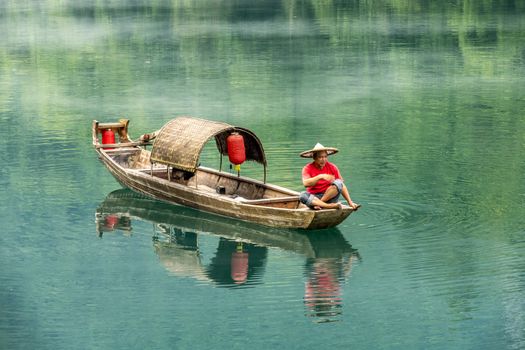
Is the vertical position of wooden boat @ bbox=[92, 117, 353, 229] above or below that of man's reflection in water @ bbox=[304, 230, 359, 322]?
above

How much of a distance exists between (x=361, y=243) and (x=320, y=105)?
11.5 meters

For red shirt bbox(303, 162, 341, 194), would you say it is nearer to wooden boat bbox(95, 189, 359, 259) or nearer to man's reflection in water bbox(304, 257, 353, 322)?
wooden boat bbox(95, 189, 359, 259)

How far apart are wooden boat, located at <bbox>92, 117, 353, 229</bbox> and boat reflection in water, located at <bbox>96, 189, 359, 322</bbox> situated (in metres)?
0.17

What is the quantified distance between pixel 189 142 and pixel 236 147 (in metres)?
0.71

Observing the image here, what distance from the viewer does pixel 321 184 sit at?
53.2 ft

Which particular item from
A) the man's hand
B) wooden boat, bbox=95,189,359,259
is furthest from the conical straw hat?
wooden boat, bbox=95,189,359,259

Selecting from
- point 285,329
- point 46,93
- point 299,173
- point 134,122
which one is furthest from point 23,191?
point 46,93

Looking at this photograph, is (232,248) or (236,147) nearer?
(232,248)

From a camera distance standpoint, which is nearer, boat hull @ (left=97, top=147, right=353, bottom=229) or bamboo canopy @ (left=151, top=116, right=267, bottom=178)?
boat hull @ (left=97, top=147, right=353, bottom=229)

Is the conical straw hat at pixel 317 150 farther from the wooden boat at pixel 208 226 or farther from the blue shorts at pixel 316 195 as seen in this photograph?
the wooden boat at pixel 208 226

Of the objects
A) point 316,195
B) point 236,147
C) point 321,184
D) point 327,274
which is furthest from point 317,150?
point 236,147

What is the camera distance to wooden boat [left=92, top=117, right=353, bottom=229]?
53.5ft

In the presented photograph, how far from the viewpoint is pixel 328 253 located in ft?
51.6

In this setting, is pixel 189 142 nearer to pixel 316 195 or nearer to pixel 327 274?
pixel 316 195
